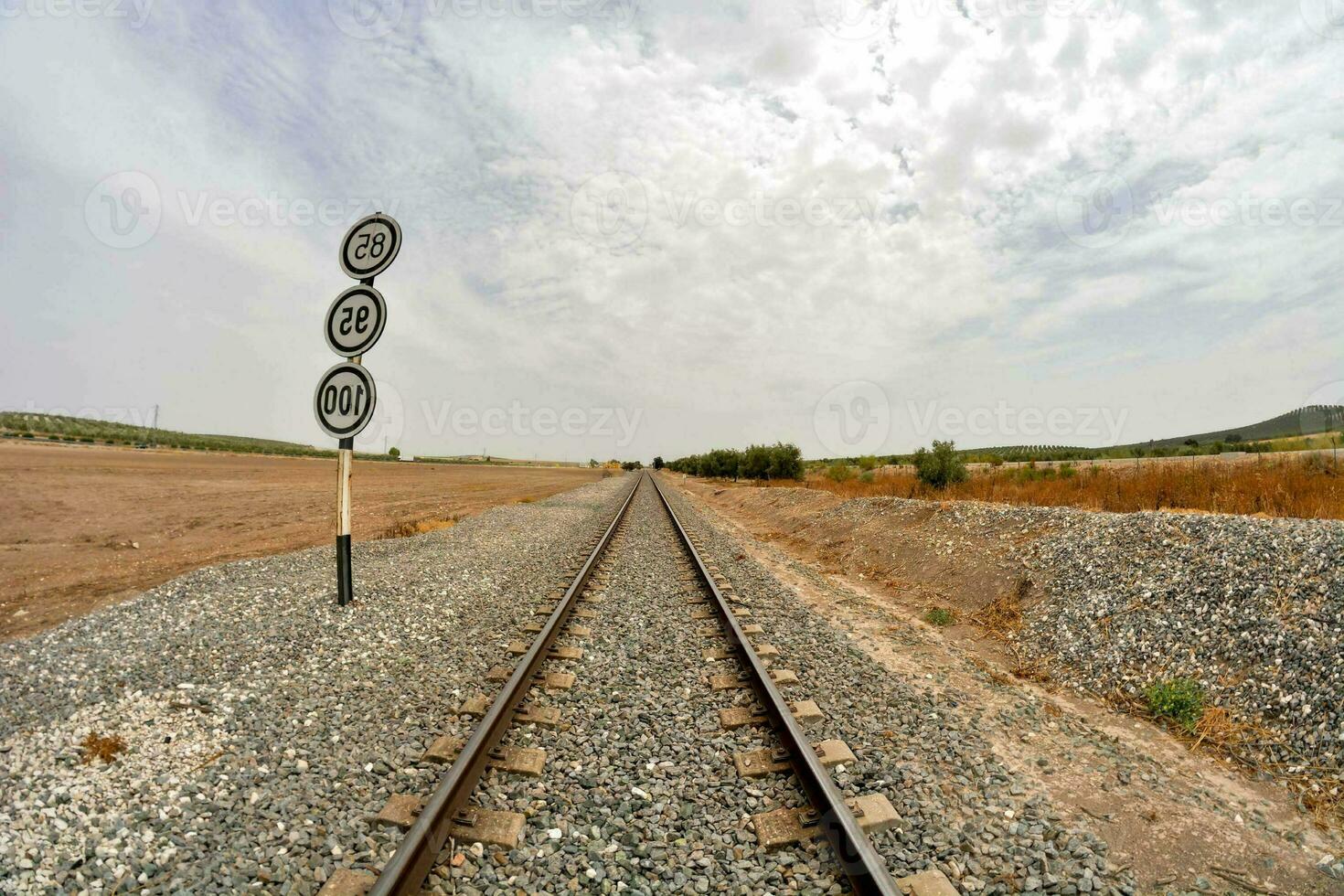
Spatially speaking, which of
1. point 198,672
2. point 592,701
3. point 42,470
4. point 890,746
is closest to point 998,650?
point 890,746

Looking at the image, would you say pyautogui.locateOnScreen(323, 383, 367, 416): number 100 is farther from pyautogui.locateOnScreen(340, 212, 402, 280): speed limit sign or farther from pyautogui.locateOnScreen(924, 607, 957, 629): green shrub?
pyautogui.locateOnScreen(924, 607, 957, 629): green shrub

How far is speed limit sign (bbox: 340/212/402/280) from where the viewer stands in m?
7.16

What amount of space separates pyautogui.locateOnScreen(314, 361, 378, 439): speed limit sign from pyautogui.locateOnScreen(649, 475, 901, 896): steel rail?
5.36m

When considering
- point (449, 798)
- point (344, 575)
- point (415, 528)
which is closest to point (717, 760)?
point (449, 798)

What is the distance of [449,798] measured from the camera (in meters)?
2.95

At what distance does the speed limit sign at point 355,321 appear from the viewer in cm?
688

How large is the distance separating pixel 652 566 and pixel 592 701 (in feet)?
18.9

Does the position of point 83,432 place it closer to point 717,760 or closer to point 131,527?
point 131,527

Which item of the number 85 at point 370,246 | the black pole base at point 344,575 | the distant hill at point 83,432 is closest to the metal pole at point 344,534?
the black pole base at point 344,575

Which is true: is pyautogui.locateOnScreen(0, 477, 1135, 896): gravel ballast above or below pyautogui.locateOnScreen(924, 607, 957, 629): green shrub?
above

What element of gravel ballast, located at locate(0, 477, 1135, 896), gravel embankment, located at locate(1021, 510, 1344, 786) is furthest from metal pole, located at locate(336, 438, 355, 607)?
gravel embankment, located at locate(1021, 510, 1344, 786)

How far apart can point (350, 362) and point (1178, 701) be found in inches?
358

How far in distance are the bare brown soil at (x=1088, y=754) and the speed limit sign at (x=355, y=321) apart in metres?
6.92

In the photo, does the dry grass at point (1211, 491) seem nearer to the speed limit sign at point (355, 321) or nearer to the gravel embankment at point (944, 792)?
the gravel embankment at point (944, 792)
